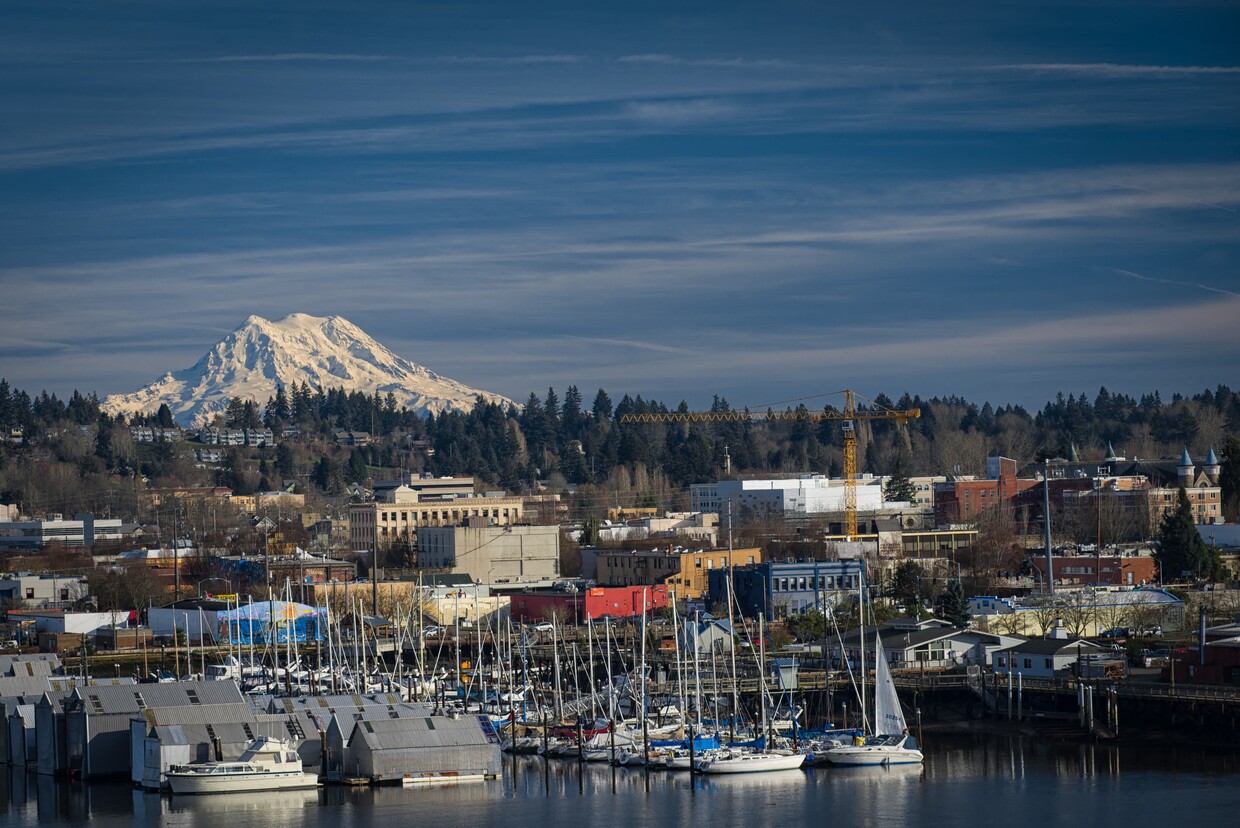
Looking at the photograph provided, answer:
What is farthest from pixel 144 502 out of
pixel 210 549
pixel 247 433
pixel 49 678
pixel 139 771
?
pixel 139 771

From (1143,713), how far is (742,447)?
309ft

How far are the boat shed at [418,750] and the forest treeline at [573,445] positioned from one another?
77.2 meters

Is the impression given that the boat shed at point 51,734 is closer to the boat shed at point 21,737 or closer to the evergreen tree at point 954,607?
the boat shed at point 21,737

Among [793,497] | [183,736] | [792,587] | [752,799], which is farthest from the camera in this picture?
[793,497]

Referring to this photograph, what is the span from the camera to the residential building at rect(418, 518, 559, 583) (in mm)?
70312

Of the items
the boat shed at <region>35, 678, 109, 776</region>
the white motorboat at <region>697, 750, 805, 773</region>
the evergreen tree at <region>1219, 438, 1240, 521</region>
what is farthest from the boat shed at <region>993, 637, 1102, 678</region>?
the evergreen tree at <region>1219, 438, 1240, 521</region>

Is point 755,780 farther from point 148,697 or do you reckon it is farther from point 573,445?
point 573,445

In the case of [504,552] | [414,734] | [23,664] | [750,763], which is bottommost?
[750,763]

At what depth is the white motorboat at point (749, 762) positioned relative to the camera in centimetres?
3081

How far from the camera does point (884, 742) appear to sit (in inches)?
1261

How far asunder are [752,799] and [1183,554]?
3463 centimetres

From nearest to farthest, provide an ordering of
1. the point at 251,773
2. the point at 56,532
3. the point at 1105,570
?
the point at 251,773, the point at 1105,570, the point at 56,532

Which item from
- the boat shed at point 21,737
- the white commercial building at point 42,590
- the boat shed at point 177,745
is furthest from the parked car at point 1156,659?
the white commercial building at point 42,590

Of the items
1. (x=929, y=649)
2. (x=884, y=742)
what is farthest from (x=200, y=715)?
(x=929, y=649)
